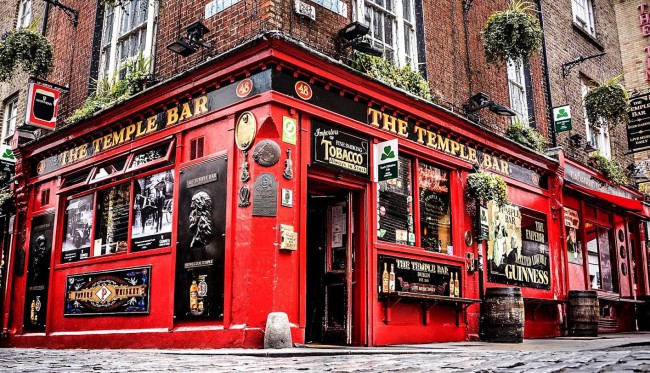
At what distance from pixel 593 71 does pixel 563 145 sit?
11.5ft

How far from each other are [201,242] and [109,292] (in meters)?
2.53

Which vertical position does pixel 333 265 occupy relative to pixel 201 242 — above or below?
below

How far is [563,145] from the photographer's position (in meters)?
15.4

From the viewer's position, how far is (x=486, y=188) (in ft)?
37.6

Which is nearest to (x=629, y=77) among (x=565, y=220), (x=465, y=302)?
(x=565, y=220)

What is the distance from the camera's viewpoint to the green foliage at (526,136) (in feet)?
44.3

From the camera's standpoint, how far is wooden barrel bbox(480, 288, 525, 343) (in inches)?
405

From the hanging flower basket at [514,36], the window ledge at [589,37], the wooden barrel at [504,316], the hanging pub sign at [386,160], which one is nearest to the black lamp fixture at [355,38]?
the hanging pub sign at [386,160]

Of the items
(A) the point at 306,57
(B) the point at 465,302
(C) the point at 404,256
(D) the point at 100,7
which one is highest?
(D) the point at 100,7

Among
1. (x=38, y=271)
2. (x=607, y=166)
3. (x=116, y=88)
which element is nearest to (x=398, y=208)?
(x=116, y=88)

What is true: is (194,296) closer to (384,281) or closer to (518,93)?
(384,281)

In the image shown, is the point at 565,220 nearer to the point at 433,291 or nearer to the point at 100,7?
the point at 433,291

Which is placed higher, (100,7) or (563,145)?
(100,7)

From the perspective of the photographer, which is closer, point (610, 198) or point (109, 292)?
point (109, 292)
